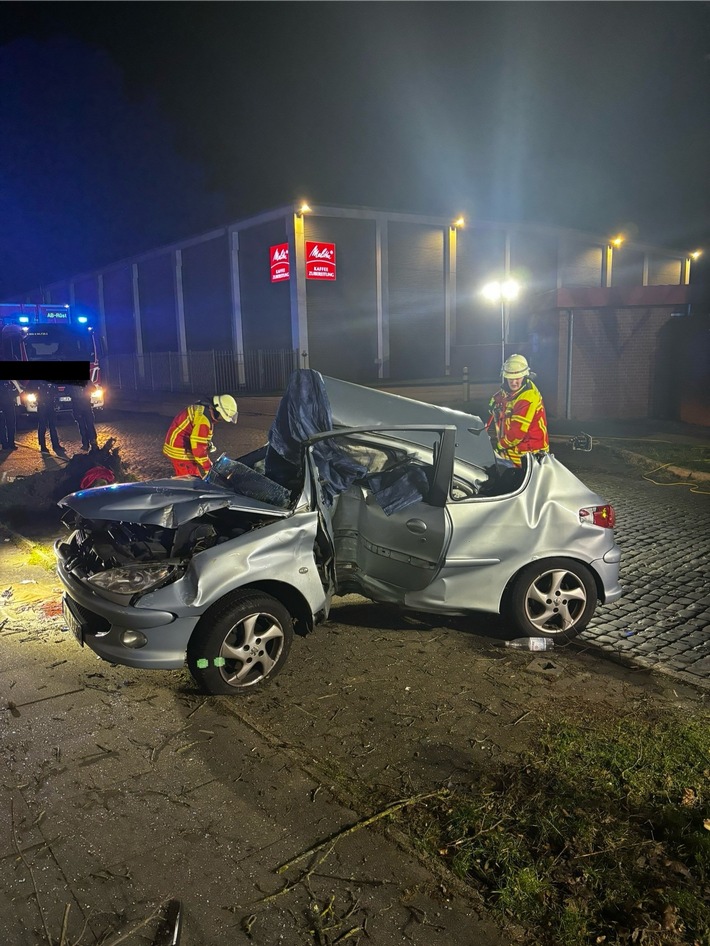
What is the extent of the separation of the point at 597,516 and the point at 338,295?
87.6 feet

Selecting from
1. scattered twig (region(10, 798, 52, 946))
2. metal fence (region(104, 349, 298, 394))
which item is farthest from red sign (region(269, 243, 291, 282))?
scattered twig (region(10, 798, 52, 946))

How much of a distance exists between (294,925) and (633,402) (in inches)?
740

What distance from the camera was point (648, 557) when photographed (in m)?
7.37

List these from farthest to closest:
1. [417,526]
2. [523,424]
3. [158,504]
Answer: [523,424], [417,526], [158,504]

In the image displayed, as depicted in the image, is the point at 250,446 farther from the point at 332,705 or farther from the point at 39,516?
the point at 332,705

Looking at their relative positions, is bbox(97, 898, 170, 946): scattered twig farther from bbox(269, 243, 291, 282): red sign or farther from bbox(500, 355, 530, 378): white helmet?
bbox(269, 243, 291, 282): red sign

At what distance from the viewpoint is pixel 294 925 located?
2.66 metres

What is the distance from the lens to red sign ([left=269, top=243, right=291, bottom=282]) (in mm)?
29438

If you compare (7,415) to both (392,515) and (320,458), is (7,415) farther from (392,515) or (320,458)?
(392,515)

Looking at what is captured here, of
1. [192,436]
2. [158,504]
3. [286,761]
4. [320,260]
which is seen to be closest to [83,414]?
[192,436]

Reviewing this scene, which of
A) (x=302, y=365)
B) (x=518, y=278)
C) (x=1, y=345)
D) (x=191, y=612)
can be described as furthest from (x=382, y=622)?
(x=518, y=278)

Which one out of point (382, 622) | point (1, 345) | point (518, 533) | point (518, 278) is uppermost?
point (518, 278)

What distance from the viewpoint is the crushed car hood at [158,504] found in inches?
179

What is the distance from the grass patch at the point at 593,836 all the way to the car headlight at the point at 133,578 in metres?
2.00
